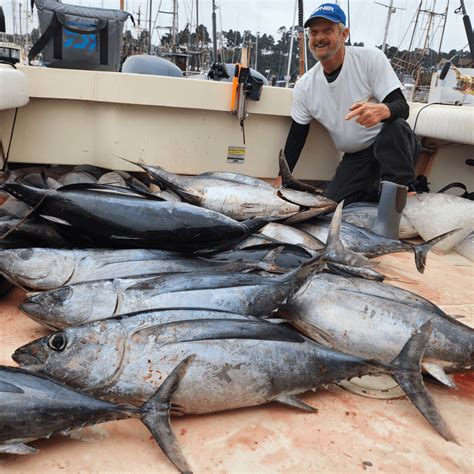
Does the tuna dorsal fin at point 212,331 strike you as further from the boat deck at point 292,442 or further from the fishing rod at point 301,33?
the fishing rod at point 301,33

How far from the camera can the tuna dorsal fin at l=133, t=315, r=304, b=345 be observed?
1.54 metres

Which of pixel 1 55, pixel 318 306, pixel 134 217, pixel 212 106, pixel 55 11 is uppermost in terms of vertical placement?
pixel 55 11

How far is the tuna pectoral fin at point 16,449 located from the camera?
1.26 metres

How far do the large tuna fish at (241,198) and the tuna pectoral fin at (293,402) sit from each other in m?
1.55

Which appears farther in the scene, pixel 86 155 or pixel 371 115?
pixel 86 155

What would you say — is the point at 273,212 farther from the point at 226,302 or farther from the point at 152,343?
the point at 152,343

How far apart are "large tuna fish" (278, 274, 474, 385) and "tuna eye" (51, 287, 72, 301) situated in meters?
0.83

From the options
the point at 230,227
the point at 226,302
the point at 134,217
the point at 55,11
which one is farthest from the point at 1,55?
the point at 226,302

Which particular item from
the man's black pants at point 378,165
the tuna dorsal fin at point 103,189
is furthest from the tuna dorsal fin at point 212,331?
the man's black pants at point 378,165

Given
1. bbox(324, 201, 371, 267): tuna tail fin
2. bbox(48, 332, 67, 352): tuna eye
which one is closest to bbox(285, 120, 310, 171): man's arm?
bbox(324, 201, 371, 267): tuna tail fin

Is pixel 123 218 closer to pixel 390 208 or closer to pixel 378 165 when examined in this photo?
pixel 390 208

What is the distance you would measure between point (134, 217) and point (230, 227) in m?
0.46

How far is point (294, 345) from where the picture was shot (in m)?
1.62

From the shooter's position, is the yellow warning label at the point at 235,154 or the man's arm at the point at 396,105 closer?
the man's arm at the point at 396,105
